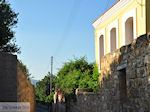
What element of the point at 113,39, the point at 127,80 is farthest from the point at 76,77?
the point at 127,80

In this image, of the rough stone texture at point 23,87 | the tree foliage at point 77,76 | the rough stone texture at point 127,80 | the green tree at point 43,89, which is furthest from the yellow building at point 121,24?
the green tree at point 43,89

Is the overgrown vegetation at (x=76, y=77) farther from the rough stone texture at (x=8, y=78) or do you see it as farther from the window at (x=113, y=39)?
the rough stone texture at (x=8, y=78)

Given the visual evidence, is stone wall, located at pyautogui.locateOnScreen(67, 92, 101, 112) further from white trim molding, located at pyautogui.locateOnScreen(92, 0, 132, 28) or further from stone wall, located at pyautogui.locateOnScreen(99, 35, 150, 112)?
white trim molding, located at pyautogui.locateOnScreen(92, 0, 132, 28)

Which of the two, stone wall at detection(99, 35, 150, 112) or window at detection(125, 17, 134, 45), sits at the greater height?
window at detection(125, 17, 134, 45)

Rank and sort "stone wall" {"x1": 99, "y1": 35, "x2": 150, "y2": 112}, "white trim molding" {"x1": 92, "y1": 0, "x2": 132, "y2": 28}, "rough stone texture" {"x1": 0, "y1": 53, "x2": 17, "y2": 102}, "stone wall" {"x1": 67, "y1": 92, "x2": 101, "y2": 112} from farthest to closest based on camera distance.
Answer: "white trim molding" {"x1": 92, "y1": 0, "x2": 132, "y2": 28}
"stone wall" {"x1": 67, "y1": 92, "x2": 101, "y2": 112}
"rough stone texture" {"x1": 0, "y1": 53, "x2": 17, "y2": 102}
"stone wall" {"x1": 99, "y1": 35, "x2": 150, "y2": 112}

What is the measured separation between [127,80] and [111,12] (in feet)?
30.8

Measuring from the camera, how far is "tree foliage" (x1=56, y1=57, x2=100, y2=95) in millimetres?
15774

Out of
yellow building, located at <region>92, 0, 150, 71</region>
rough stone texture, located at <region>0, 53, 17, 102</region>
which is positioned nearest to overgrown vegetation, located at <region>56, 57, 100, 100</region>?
yellow building, located at <region>92, 0, 150, 71</region>

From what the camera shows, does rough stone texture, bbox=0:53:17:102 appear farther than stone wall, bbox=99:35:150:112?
Result: Yes

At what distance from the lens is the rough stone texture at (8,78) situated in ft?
26.1

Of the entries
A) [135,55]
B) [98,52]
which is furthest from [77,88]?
[135,55]

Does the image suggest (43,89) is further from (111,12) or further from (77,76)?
(111,12)

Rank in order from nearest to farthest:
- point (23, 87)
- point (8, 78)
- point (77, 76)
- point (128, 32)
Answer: point (8, 78) → point (23, 87) → point (128, 32) → point (77, 76)

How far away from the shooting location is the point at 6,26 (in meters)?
12.2
